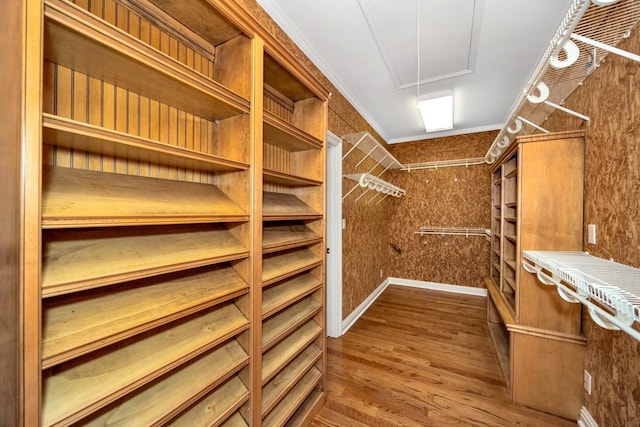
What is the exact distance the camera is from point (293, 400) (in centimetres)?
156

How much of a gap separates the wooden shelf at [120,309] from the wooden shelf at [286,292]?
27cm

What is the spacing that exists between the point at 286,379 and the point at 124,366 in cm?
95

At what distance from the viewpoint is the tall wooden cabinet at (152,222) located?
685mm

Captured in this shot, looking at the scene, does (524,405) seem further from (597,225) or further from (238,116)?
(238,116)

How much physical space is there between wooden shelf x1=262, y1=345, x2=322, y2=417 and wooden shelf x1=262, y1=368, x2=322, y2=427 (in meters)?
0.10

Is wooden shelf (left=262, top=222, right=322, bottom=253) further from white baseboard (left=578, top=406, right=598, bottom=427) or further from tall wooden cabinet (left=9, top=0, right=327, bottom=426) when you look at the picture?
white baseboard (left=578, top=406, right=598, bottom=427)

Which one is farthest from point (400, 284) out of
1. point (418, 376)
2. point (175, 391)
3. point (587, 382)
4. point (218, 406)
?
point (175, 391)

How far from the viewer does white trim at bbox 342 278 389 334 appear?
3.02 metres

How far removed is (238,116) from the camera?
1.25 meters

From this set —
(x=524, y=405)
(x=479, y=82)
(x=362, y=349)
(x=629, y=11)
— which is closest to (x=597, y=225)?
(x=629, y=11)

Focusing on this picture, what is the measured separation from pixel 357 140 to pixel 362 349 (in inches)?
90.4

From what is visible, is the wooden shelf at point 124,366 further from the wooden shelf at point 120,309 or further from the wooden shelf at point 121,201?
the wooden shelf at point 121,201

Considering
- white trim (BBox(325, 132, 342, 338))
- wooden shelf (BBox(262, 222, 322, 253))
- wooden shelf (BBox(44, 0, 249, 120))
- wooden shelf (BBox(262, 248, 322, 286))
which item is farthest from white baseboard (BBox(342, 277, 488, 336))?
wooden shelf (BBox(44, 0, 249, 120))

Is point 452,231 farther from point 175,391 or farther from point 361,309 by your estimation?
point 175,391
